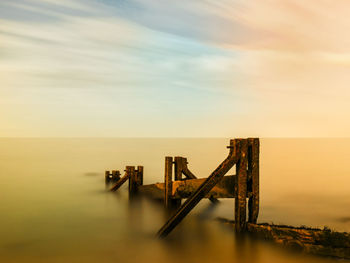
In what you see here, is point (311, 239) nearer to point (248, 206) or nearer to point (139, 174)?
point (248, 206)

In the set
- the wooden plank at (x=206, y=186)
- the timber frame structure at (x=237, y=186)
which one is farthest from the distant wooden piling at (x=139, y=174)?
the wooden plank at (x=206, y=186)

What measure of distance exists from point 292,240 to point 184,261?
203 centimetres

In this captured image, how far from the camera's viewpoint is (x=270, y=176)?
23.0 metres

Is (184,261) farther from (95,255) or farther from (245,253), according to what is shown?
(95,255)

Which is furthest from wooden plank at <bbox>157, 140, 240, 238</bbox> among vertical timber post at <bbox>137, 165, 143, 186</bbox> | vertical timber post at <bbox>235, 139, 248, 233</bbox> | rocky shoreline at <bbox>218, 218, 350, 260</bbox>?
vertical timber post at <bbox>137, 165, 143, 186</bbox>

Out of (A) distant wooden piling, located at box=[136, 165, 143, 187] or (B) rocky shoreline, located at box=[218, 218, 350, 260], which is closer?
(B) rocky shoreline, located at box=[218, 218, 350, 260]

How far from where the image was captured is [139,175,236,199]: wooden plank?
7.76m

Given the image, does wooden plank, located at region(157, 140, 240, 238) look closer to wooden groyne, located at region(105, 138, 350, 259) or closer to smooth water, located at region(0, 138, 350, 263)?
wooden groyne, located at region(105, 138, 350, 259)

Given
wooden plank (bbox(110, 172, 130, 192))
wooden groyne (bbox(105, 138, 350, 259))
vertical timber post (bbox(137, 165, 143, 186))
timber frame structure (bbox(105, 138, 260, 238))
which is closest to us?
wooden groyne (bbox(105, 138, 350, 259))

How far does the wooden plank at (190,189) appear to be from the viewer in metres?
7.76

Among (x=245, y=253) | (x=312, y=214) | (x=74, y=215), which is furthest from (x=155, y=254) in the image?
(x=312, y=214)

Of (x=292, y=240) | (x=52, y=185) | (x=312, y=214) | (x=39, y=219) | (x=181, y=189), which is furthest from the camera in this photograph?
(x=52, y=185)

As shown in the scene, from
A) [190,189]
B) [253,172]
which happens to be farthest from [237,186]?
[190,189]

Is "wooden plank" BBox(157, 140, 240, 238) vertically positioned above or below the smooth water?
above
